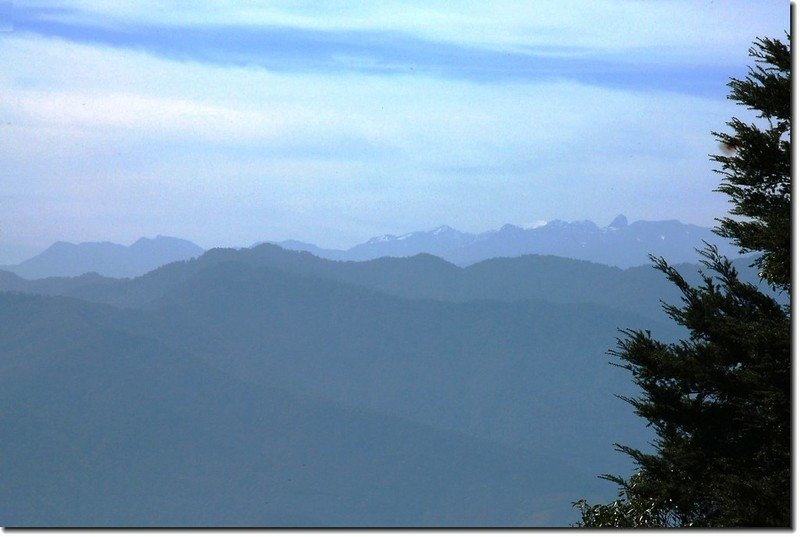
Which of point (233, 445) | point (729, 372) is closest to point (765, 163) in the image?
point (729, 372)

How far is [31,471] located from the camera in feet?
500

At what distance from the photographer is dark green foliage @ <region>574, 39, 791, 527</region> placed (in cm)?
882

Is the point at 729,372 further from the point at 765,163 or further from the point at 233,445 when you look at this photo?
the point at 233,445

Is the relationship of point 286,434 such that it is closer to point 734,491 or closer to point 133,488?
point 133,488

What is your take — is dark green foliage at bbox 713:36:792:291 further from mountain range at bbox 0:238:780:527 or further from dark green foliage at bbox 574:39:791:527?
mountain range at bbox 0:238:780:527

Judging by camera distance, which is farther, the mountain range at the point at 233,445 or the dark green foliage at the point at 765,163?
the mountain range at the point at 233,445

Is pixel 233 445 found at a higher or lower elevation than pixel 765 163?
lower

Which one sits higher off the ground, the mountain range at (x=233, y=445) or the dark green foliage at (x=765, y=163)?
the dark green foliage at (x=765, y=163)

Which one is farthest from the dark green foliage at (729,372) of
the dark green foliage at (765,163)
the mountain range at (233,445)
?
the mountain range at (233,445)

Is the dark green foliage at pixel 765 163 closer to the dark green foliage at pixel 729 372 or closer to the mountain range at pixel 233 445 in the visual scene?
the dark green foliage at pixel 729 372

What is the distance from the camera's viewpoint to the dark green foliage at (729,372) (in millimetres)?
8820

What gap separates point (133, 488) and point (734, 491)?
15660cm

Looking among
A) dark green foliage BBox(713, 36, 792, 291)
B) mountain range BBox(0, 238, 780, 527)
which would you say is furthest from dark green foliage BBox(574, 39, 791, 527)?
mountain range BBox(0, 238, 780, 527)

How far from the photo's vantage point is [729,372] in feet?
31.9
